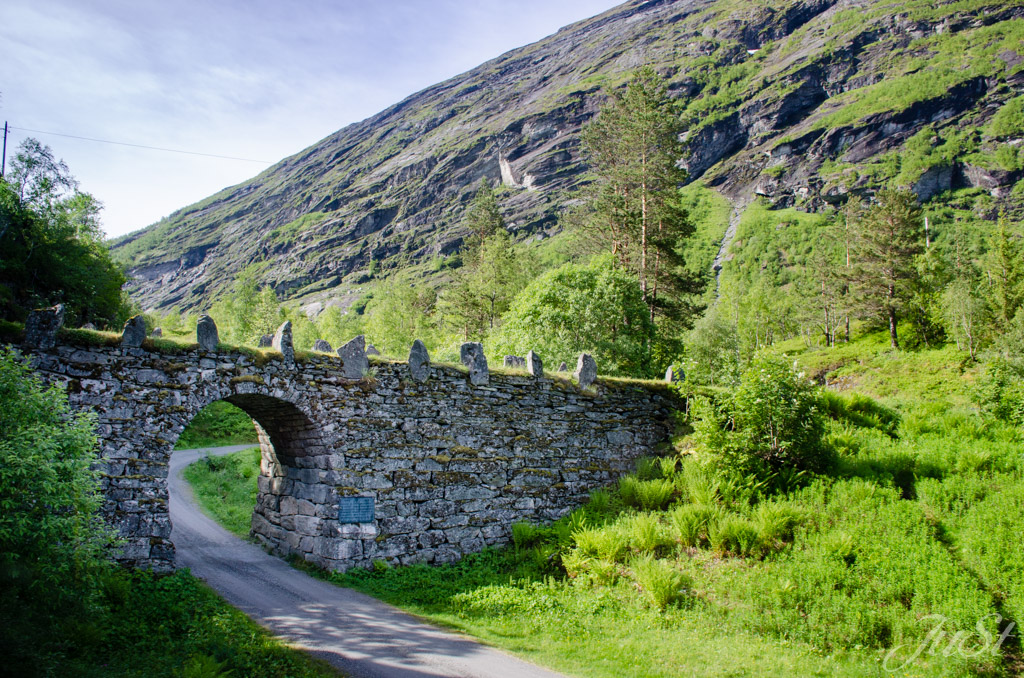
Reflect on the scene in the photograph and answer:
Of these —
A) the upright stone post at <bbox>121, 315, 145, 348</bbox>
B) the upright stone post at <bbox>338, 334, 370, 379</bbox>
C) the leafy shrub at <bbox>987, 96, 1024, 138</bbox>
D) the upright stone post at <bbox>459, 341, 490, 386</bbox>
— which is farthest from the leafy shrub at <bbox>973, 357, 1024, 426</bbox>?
the leafy shrub at <bbox>987, 96, 1024, 138</bbox>

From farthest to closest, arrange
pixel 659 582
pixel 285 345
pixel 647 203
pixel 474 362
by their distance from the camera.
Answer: pixel 647 203 → pixel 474 362 → pixel 285 345 → pixel 659 582

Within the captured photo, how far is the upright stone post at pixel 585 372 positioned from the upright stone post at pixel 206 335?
7349mm

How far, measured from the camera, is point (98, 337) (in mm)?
7797

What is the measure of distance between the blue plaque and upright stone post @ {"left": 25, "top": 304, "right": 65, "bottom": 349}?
492 centimetres

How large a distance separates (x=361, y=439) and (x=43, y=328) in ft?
16.1

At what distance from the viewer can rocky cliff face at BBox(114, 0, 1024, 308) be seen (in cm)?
→ 10606

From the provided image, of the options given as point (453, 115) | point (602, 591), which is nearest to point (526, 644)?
point (602, 591)

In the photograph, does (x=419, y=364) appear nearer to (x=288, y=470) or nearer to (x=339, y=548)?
(x=288, y=470)

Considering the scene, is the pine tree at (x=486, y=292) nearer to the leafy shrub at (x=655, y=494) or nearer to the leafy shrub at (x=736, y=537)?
the leafy shrub at (x=655, y=494)

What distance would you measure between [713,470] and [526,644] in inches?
218

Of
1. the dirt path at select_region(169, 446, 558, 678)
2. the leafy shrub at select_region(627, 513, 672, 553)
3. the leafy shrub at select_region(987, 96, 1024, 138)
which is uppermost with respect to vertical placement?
the leafy shrub at select_region(987, 96, 1024, 138)

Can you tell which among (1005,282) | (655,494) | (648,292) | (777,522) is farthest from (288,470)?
(1005,282)

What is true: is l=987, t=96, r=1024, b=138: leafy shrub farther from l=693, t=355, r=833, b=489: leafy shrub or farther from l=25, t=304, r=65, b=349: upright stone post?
l=25, t=304, r=65, b=349: upright stone post

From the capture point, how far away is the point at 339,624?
7.67 m
